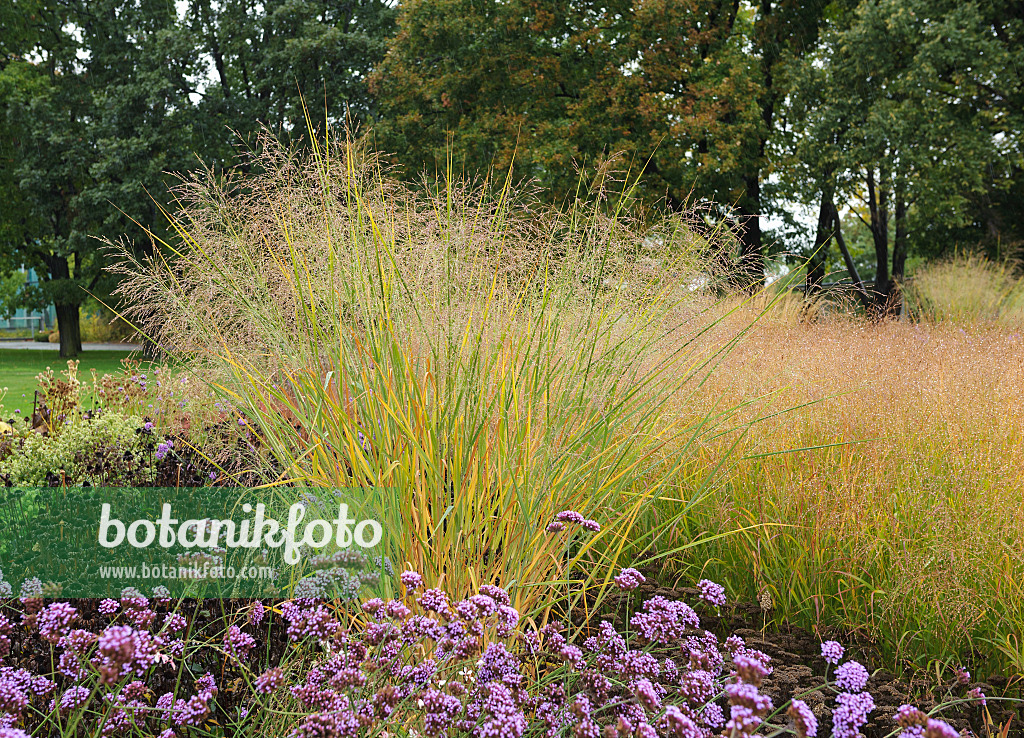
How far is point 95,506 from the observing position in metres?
3.03

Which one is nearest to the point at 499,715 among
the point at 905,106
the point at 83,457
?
the point at 83,457

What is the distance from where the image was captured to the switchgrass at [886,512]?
2.12 m

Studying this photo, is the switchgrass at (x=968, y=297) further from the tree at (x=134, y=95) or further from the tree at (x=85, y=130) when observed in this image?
the tree at (x=85, y=130)

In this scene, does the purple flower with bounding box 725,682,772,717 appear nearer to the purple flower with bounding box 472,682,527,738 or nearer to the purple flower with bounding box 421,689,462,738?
the purple flower with bounding box 472,682,527,738

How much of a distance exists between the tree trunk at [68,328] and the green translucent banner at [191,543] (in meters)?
17.8

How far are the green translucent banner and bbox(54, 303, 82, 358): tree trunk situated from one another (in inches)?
701

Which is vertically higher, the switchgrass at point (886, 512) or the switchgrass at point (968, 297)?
the switchgrass at point (968, 297)

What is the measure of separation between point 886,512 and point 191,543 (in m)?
2.38

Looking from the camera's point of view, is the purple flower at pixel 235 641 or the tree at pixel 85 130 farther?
the tree at pixel 85 130

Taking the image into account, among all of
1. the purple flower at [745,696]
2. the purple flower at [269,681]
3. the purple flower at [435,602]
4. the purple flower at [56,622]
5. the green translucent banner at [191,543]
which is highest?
the purple flower at [745,696]

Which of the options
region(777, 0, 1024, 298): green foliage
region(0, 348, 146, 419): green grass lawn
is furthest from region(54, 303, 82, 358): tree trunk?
region(777, 0, 1024, 298): green foliage

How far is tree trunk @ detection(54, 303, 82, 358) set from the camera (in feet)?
60.6

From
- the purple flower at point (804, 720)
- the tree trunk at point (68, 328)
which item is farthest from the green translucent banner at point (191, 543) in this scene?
the tree trunk at point (68, 328)

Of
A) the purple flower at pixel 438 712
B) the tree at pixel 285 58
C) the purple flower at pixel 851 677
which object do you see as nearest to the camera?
the purple flower at pixel 438 712
